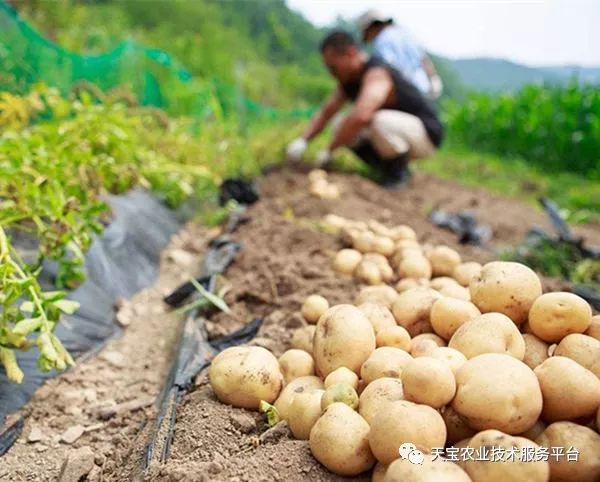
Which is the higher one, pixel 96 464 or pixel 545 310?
pixel 545 310

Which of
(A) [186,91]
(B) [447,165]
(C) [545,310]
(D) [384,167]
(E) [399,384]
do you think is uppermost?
(C) [545,310]

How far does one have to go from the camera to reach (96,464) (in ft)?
5.89

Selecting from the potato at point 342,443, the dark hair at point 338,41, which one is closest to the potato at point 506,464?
the potato at point 342,443

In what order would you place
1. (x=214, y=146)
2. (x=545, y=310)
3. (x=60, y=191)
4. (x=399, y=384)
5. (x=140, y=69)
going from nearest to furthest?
(x=399, y=384) → (x=545, y=310) → (x=60, y=191) → (x=214, y=146) → (x=140, y=69)

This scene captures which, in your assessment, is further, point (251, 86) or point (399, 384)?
point (251, 86)

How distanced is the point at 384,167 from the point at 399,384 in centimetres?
534

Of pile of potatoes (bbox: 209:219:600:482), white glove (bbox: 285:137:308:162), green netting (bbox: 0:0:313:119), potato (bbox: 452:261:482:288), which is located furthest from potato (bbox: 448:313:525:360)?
white glove (bbox: 285:137:308:162)

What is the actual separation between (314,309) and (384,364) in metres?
0.71

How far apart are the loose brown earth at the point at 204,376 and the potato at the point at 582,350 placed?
794 millimetres

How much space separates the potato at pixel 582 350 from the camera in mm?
1456

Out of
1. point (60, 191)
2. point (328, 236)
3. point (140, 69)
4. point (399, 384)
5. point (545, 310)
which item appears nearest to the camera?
point (399, 384)

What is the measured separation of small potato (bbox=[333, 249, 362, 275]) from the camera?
2.91 m

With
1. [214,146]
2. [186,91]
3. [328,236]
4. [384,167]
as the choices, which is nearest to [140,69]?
[186,91]

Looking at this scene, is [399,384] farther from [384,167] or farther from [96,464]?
[384,167]
